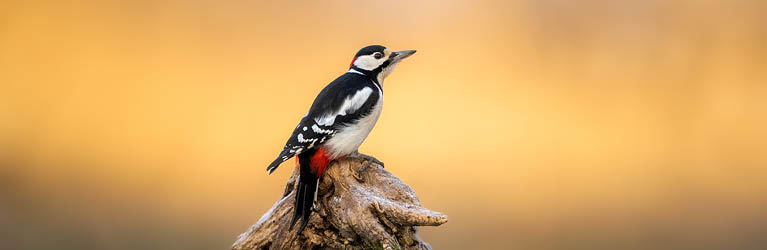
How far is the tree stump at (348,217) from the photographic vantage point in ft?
8.02

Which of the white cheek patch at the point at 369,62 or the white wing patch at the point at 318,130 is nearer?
the white wing patch at the point at 318,130

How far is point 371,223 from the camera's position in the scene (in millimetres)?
2441

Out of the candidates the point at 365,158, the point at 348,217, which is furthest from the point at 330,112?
the point at 348,217

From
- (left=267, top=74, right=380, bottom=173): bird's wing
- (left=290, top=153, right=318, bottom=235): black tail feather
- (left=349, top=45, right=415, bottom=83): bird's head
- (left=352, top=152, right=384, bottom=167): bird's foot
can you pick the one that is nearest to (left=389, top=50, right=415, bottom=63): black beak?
(left=349, top=45, right=415, bottom=83): bird's head

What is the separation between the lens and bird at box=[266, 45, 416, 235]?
2.50 metres

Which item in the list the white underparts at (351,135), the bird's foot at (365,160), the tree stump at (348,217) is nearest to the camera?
the tree stump at (348,217)

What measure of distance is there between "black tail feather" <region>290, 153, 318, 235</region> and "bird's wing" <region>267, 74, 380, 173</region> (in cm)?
9

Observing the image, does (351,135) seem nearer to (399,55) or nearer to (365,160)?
(365,160)

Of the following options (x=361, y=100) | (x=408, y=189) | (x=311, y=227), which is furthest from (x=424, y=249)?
(x=361, y=100)

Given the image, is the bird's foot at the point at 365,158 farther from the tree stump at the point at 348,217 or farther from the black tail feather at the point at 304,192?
the black tail feather at the point at 304,192

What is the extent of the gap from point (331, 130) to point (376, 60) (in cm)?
40

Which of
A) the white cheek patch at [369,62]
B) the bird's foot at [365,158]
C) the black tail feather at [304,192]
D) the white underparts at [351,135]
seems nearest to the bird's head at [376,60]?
the white cheek patch at [369,62]

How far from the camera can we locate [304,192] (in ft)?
8.36

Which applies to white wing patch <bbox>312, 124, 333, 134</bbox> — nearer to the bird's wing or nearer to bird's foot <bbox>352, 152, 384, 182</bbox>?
the bird's wing
